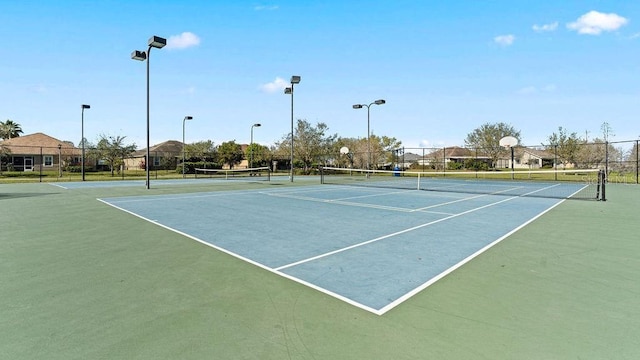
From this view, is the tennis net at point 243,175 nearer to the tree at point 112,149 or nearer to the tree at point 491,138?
the tree at point 112,149

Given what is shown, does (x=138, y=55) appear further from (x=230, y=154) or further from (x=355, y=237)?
(x=230, y=154)

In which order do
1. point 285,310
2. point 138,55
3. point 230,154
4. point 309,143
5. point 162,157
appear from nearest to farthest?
point 285,310 < point 138,55 < point 309,143 < point 230,154 < point 162,157

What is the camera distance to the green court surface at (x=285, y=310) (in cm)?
235

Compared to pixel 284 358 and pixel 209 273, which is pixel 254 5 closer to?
pixel 209 273

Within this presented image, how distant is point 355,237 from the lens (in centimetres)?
588

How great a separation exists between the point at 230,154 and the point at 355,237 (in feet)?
146

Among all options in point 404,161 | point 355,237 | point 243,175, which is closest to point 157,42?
point 355,237

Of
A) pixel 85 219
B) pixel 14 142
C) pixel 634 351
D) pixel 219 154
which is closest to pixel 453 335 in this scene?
pixel 634 351

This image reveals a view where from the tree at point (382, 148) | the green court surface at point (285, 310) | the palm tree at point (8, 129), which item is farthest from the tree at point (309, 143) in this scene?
the palm tree at point (8, 129)

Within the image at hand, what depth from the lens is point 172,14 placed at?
16766mm

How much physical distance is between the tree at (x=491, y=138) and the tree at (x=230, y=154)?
34.5 m

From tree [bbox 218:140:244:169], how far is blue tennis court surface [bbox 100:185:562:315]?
128ft

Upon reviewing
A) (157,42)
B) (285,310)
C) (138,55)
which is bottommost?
(285,310)

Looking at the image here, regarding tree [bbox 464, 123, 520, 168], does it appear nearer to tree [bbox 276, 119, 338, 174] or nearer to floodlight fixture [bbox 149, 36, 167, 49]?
tree [bbox 276, 119, 338, 174]
